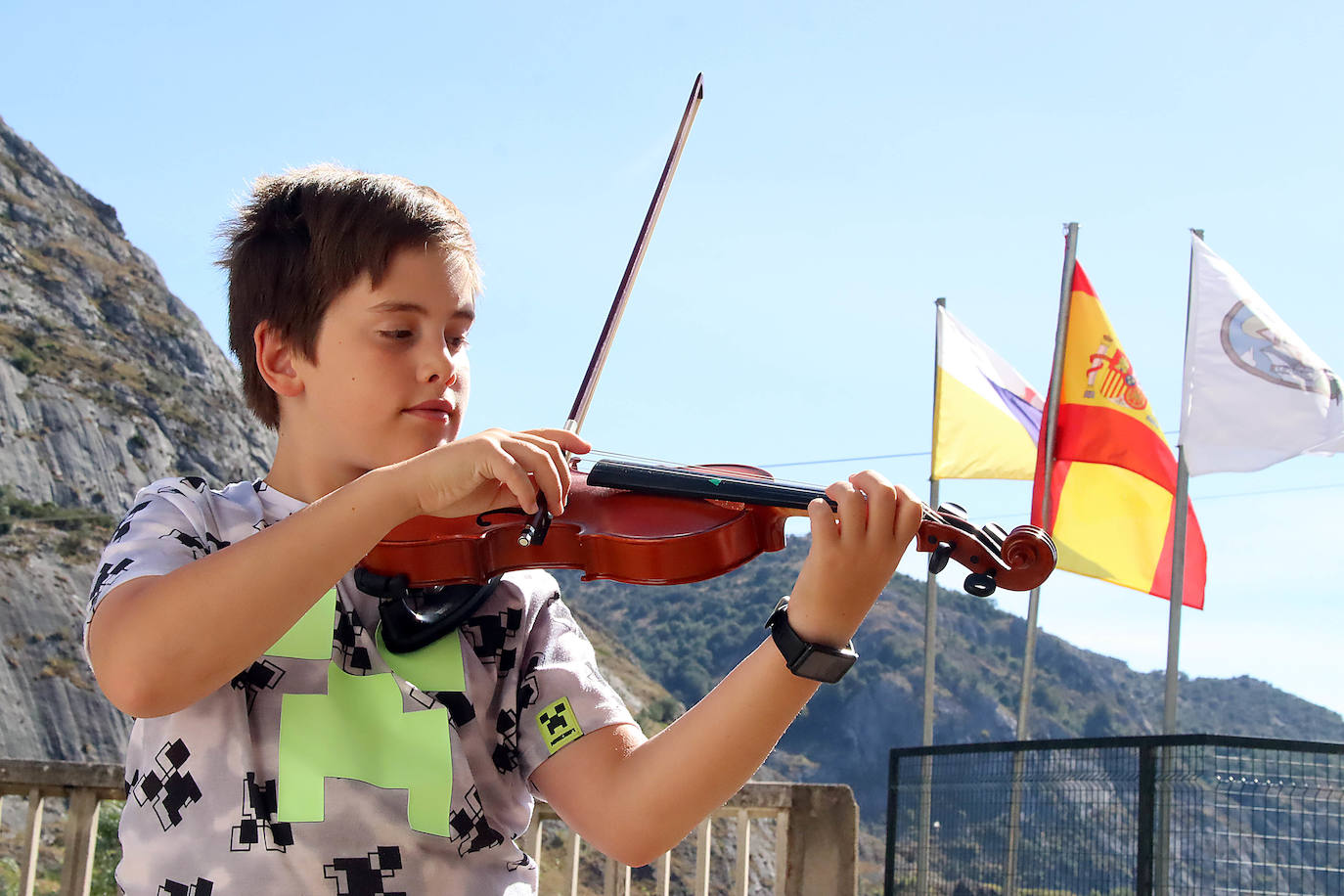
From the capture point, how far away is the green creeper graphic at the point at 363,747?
153 cm

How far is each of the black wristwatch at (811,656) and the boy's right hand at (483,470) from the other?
12.6 inches

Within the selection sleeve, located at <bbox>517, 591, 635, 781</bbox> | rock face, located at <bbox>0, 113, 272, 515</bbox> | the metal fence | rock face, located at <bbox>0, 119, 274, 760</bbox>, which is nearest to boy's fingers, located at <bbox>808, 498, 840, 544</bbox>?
sleeve, located at <bbox>517, 591, 635, 781</bbox>

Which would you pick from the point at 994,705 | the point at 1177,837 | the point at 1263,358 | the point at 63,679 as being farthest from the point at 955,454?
the point at 994,705

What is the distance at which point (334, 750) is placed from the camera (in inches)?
61.6

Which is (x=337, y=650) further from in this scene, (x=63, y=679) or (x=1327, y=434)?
(x=63, y=679)

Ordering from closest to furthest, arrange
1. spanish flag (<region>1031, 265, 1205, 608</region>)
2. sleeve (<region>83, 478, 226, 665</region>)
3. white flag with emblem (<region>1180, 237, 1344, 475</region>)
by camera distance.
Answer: sleeve (<region>83, 478, 226, 665</region>), white flag with emblem (<region>1180, 237, 1344, 475</region>), spanish flag (<region>1031, 265, 1205, 608</region>)

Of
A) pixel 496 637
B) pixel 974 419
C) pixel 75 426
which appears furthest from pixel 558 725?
pixel 75 426

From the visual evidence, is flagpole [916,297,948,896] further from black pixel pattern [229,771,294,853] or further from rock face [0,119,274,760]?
rock face [0,119,274,760]

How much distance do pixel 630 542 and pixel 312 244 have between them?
0.68m

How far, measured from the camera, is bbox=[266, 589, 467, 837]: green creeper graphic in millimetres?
1539

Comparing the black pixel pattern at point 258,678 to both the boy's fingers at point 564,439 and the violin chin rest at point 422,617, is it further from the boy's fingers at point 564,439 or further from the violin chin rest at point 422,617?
the boy's fingers at point 564,439

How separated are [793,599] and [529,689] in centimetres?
48

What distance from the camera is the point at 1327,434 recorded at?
426 inches

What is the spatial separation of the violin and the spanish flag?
10.5 m
